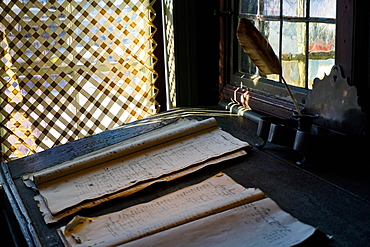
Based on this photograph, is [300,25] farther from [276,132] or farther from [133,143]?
[133,143]

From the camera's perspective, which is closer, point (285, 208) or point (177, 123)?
point (285, 208)

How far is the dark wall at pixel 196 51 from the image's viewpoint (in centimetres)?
226

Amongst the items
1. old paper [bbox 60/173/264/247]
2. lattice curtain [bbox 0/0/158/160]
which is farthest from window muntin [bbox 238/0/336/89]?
lattice curtain [bbox 0/0/158/160]

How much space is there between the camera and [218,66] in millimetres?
2307

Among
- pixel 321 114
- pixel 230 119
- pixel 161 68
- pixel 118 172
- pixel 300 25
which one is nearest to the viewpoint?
pixel 118 172

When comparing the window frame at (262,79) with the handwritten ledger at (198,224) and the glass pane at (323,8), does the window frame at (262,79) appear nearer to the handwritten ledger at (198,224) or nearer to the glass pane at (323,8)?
the glass pane at (323,8)

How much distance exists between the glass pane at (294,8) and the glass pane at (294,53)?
0.03 metres

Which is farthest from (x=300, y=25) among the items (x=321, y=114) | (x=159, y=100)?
(x=159, y=100)

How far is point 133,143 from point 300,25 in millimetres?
725

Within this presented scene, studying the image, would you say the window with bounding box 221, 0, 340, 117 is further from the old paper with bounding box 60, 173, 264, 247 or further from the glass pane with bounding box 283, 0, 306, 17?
the old paper with bounding box 60, 173, 264, 247

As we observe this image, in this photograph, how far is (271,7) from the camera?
1888 mm

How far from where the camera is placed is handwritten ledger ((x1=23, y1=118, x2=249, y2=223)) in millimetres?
1243

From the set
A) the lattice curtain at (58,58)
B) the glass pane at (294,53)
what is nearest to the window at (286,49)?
the glass pane at (294,53)

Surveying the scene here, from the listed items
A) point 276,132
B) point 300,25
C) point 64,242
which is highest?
point 300,25
